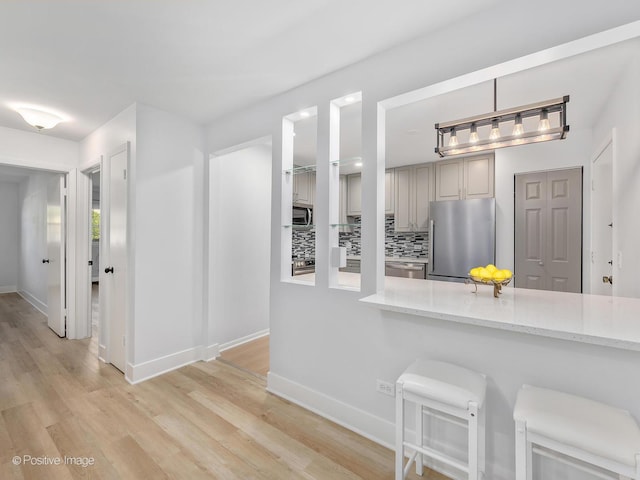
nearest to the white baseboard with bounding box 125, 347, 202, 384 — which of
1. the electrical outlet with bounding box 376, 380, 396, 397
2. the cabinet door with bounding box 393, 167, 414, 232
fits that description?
the electrical outlet with bounding box 376, 380, 396, 397

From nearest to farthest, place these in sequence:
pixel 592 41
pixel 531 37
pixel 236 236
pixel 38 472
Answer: pixel 592 41
pixel 531 37
pixel 38 472
pixel 236 236

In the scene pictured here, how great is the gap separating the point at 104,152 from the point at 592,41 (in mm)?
4127

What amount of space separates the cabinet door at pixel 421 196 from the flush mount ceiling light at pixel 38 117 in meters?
4.47

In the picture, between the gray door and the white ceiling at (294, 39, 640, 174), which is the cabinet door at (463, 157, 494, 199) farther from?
the white ceiling at (294, 39, 640, 174)

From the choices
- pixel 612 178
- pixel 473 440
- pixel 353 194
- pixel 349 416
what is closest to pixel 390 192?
pixel 353 194

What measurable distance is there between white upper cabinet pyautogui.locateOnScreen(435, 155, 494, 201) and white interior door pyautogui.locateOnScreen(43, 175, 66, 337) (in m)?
5.15

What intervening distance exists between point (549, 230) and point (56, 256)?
20.8 ft

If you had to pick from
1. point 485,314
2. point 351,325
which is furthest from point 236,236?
point 485,314

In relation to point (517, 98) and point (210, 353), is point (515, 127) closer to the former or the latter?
point (517, 98)

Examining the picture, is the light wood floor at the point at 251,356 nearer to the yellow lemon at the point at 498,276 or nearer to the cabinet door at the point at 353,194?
the yellow lemon at the point at 498,276

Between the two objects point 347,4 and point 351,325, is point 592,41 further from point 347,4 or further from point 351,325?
point 351,325

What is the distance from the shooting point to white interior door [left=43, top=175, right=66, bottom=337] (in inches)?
156

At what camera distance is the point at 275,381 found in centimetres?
264

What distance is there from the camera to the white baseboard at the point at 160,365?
2.82 m
